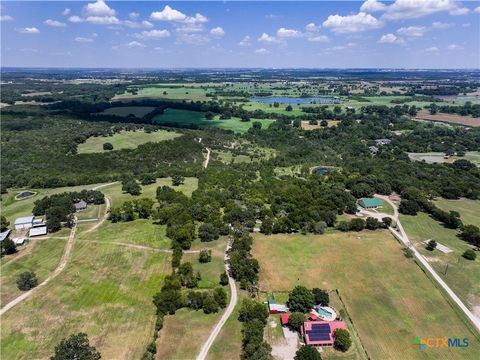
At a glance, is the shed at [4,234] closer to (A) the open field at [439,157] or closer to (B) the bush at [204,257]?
(B) the bush at [204,257]

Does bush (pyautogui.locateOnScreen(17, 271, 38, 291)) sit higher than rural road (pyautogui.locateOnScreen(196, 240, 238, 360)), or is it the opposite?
bush (pyautogui.locateOnScreen(17, 271, 38, 291))

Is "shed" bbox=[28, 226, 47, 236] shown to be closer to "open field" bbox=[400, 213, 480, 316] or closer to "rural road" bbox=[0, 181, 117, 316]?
"rural road" bbox=[0, 181, 117, 316]

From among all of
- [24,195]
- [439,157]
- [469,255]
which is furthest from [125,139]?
[439,157]

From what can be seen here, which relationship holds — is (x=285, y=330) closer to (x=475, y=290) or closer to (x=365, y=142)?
(x=475, y=290)

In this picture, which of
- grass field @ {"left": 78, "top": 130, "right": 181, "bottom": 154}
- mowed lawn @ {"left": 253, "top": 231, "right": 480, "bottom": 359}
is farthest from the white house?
grass field @ {"left": 78, "top": 130, "right": 181, "bottom": 154}

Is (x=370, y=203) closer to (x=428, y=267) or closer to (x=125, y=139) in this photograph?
(x=428, y=267)

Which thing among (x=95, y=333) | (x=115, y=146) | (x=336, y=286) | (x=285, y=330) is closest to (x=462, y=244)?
(x=336, y=286)
